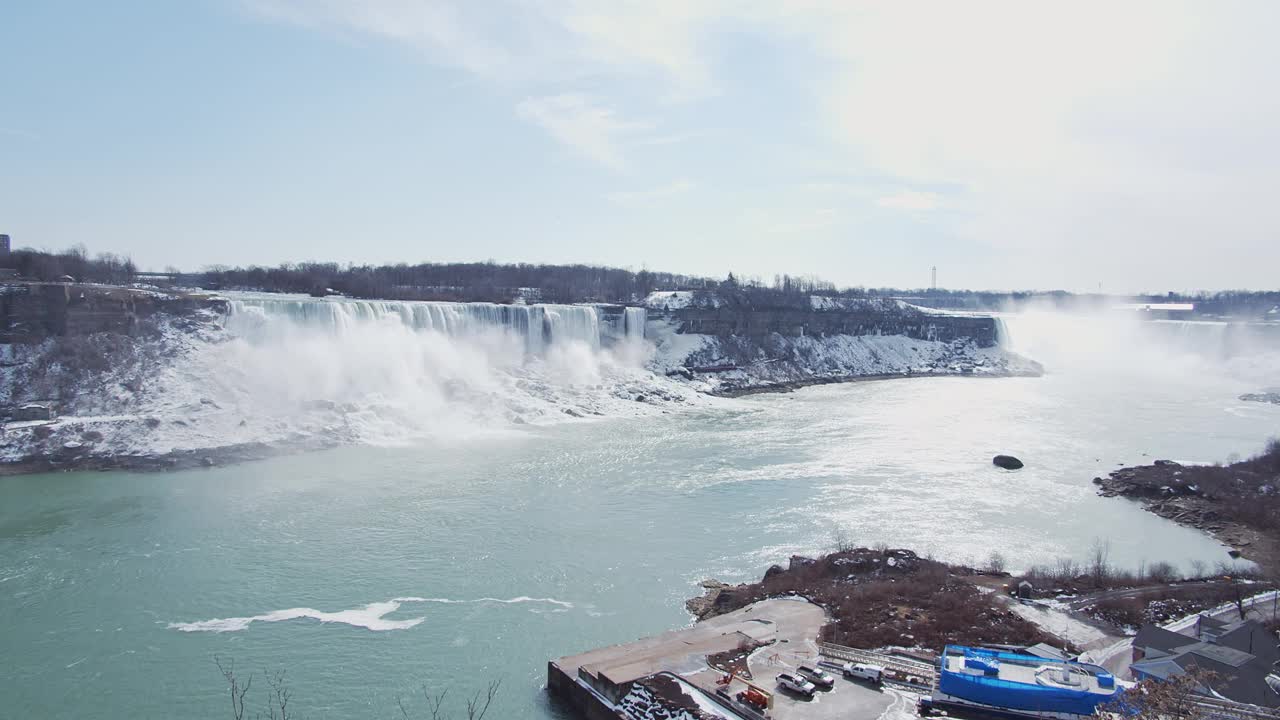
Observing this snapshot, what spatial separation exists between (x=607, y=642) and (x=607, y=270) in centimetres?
7977

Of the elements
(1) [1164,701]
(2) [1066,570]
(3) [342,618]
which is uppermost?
(1) [1164,701]

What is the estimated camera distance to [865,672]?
11.0m

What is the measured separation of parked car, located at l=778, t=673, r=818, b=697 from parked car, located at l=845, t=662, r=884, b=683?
72 centimetres

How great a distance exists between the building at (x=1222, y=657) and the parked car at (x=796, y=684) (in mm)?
4583

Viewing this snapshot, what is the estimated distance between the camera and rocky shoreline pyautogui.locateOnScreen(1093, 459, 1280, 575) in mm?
19594

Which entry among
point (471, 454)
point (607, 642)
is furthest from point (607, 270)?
point (607, 642)

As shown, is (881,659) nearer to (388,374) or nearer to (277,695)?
(277,695)

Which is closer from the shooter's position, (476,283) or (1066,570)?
(1066,570)

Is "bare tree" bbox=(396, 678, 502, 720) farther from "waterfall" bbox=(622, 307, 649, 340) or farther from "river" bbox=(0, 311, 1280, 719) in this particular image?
"waterfall" bbox=(622, 307, 649, 340)

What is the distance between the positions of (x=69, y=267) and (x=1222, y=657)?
48031mm

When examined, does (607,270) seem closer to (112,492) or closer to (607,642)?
(112,492)

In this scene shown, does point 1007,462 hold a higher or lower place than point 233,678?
higher

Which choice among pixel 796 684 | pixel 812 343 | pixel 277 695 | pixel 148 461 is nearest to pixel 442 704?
pixel 277 695

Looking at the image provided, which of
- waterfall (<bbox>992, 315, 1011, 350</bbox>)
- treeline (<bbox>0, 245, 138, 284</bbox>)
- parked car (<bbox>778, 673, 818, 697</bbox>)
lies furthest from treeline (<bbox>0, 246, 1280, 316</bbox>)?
parked car (<bbox>778, 673, 818, 697</bbox>)
